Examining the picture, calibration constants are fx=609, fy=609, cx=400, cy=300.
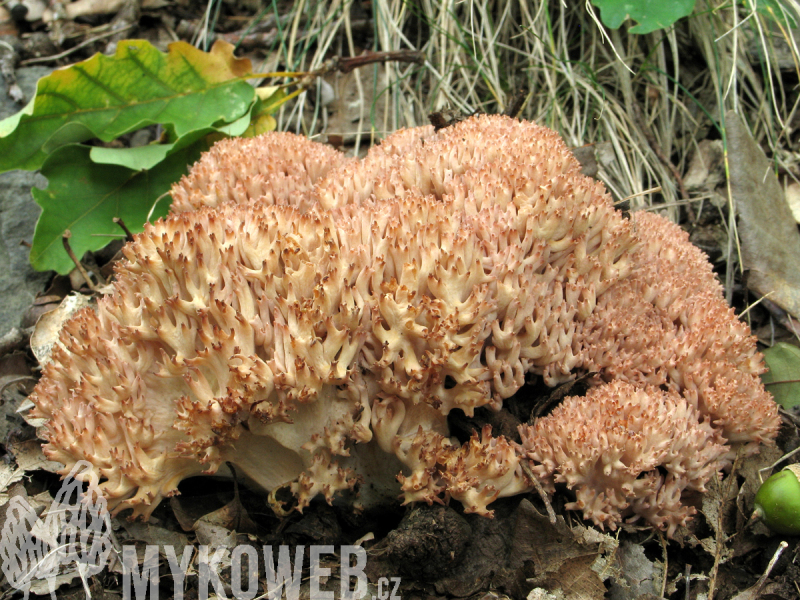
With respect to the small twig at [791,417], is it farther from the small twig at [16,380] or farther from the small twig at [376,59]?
the small twig at [16,380]

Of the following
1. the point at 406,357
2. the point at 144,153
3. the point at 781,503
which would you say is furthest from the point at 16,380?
the point at 781,503

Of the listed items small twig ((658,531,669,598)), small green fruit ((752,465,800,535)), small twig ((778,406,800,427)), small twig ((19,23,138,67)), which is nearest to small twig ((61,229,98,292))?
small twig ((19,23,138,67))

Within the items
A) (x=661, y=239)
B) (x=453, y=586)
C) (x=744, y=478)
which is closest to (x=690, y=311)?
(x=661, y=239)

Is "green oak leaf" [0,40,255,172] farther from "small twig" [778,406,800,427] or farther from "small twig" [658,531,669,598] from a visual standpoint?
"small twig" [778,406,800,427]

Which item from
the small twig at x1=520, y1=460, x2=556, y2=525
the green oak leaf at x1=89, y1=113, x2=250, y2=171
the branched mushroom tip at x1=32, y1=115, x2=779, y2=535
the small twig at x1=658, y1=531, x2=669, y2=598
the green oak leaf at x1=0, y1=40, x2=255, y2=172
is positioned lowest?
the small twig at x1=658, y1=531, x2=669, y2=598

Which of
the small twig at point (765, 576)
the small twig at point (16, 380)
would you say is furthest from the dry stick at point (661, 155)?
the small twig at point (16, 380)
